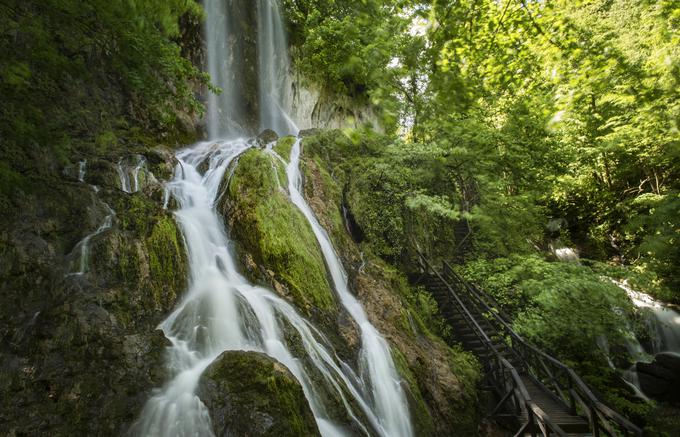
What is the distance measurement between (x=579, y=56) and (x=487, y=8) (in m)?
1.16

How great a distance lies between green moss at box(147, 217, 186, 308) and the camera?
17.3 ft

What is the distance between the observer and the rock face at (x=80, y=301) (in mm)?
3439

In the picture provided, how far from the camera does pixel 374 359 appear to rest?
6.11 m

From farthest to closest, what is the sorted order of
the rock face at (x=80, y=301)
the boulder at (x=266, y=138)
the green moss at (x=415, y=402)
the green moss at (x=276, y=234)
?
the boulder at (x=266, y=138)
the green moss at (x=276, y=234)
the green moss at (x=415, y=402)
the rock face at (x=80, y=301)

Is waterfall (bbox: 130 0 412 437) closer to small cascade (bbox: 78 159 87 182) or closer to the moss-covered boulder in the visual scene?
the moss-covered boulder

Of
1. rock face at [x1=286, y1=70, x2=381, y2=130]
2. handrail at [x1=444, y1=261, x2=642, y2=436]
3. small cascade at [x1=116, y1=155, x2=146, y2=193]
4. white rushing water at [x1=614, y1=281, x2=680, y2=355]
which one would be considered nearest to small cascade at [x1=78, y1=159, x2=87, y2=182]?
small cascade at [x1=116, y1=155, x2=146, y2=193]

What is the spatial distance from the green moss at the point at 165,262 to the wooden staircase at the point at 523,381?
5862mm

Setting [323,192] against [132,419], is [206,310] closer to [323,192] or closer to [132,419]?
[132,419]

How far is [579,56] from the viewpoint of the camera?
12.0 feet

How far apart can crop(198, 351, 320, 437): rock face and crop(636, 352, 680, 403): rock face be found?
10.3m

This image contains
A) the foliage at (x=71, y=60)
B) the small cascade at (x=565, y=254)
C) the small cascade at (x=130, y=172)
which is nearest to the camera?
the foliage at (x=71, y=60)

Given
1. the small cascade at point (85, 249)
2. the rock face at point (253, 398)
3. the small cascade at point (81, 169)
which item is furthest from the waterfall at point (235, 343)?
the small cascade at point (81, 169)

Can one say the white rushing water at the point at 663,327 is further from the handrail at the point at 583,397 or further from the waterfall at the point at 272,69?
the waterfall at the point at 272,69

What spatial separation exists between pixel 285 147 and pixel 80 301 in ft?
23.5
